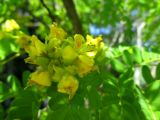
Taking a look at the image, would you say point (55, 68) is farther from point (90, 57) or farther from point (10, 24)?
point (10, 24)

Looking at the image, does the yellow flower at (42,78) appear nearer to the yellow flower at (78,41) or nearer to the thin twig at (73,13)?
the yellow flower at (78,41)

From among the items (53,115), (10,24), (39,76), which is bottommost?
(53,115)

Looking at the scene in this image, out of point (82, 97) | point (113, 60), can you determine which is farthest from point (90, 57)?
point (113, 60)

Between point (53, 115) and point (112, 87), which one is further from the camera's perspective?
point (112, 87)

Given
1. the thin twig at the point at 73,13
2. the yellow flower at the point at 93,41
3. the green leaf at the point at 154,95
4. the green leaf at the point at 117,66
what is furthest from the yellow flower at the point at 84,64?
the thin twig at the point at 73,13

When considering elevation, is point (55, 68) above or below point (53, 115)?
above

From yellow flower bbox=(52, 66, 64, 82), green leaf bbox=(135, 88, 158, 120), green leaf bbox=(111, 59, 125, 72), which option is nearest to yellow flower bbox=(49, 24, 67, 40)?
yellow flower bbox=(52, 66, 64, 82)

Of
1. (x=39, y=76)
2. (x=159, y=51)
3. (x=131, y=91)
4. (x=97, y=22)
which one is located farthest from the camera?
(x=97, y=22)

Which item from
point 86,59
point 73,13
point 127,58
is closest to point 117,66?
point 127,58
